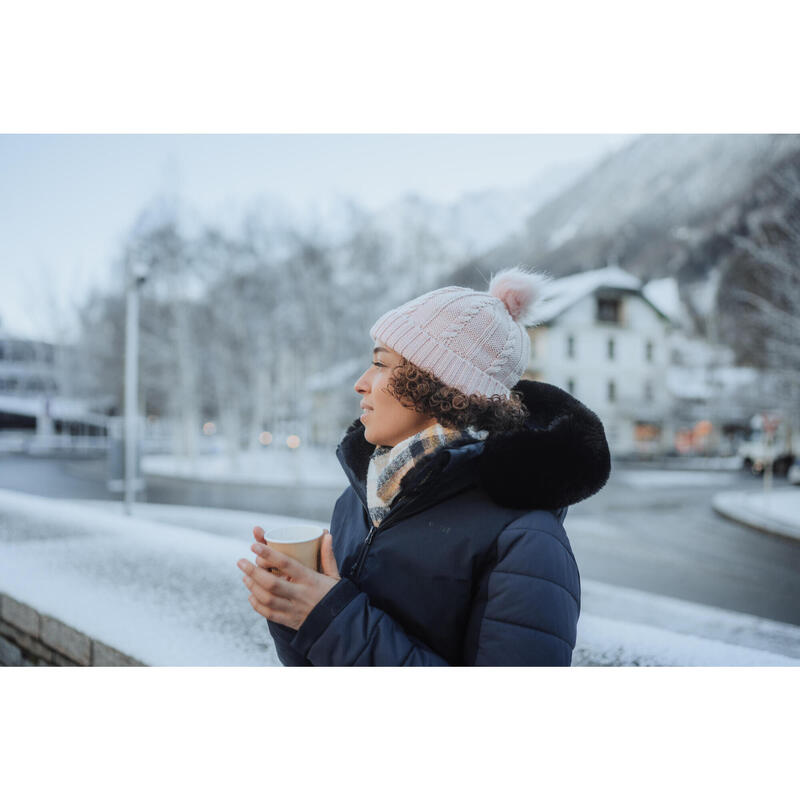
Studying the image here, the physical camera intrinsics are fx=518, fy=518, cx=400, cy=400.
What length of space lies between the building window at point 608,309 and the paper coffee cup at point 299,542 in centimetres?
164

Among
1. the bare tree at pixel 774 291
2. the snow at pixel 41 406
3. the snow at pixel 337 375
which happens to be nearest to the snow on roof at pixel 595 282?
the bare tree at pixel 774 291

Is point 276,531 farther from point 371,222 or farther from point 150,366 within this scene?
point 150,366

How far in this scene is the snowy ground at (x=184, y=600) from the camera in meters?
1.75

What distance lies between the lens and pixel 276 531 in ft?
3.61

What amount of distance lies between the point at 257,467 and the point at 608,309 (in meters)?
2.25

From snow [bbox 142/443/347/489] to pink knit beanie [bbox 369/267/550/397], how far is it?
1.69 metres

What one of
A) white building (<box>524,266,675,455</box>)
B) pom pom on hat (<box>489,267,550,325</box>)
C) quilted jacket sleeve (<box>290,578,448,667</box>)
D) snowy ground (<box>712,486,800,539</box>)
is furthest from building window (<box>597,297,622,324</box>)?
quilted jacket sleeve (<box>290,578,448,667</box>)

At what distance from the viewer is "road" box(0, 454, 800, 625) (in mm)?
2299

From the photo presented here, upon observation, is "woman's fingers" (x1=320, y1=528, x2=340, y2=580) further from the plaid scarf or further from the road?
the road

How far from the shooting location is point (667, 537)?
8.75ft

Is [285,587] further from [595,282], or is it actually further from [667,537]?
[667,537]

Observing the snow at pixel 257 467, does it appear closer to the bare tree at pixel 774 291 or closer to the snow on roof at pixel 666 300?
the snow on roof at pixel 666 300
